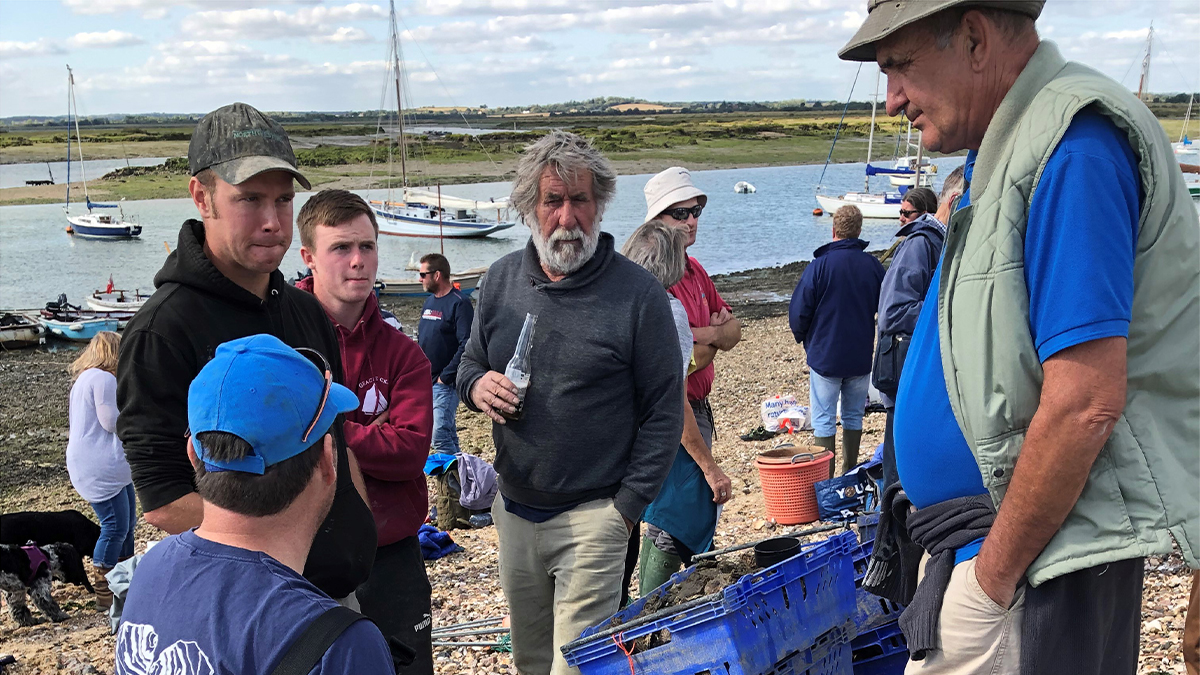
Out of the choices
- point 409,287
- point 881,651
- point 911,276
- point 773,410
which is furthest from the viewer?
point 409,287

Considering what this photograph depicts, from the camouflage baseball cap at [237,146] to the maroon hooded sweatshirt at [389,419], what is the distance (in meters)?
0.82

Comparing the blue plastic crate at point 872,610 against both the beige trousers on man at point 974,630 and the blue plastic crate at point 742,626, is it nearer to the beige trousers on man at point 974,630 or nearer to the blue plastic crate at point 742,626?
the blue plastic crate at point 742,626

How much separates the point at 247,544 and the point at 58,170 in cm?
10275

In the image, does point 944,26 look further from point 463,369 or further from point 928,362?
point 463,369

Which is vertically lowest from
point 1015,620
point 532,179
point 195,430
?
point 1015,620

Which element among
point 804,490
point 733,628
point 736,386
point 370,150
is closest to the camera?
point 733,628

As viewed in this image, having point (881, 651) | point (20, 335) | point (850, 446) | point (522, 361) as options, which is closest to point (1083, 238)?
point (522, 361)

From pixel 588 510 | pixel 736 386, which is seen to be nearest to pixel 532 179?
pixel 588 510

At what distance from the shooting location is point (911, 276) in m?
5.43

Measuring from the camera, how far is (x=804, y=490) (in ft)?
22.9

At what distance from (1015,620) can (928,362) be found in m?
0.61

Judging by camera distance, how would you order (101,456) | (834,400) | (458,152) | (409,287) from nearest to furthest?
(101,456)
(834,400)
(409,287)
(458,152)

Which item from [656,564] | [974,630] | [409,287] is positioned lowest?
[409,287]

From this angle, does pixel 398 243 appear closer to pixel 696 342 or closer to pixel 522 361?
pixel 696 342
